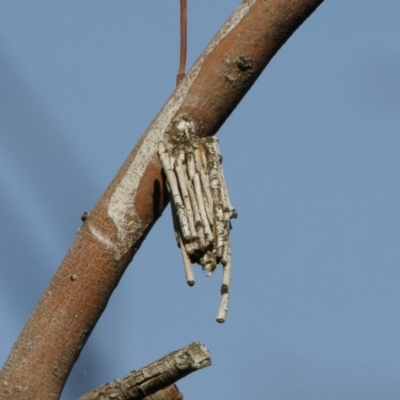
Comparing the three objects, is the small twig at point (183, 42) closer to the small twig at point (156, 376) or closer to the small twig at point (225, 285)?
the small twig at point (225, 285)

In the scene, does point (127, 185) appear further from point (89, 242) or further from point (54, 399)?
point (54, 399)

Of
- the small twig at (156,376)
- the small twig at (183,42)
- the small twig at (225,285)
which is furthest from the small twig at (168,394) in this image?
the small twig at (183,42)

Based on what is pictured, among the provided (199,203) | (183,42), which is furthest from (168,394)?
(183,42)

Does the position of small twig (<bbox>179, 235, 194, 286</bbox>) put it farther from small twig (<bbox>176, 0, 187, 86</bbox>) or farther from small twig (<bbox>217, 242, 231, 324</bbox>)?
small twig (<bbox>176, 0, 187, 86</bbox>)

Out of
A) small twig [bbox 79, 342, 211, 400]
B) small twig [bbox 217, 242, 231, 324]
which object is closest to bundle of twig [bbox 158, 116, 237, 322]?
small twig [bbox 217, 242, 231, 324]

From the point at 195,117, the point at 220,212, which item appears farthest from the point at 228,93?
the point at 220,212

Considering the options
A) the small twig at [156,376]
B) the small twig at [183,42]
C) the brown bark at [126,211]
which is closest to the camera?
the small twig at [156,376]

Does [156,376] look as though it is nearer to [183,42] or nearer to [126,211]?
[126,211]
